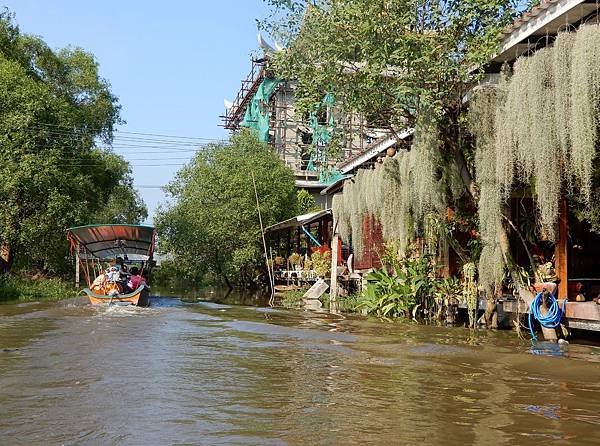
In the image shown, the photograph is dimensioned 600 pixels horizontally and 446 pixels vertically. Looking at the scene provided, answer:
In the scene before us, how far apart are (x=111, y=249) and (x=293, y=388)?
1825 cm

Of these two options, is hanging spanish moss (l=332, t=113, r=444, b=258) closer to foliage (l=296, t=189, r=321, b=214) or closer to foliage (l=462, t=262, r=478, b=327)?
foliage (l=462, t=262, r=478, b=327)

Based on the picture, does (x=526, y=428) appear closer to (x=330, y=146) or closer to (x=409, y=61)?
(x=409, y=61)

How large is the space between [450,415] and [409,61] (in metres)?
7.08

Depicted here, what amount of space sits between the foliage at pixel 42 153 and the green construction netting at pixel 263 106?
360 inches

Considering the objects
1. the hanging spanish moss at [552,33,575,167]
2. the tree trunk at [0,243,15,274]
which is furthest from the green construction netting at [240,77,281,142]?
the hanging spanish moss at [552,33,575,167]

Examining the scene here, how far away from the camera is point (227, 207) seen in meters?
30.2

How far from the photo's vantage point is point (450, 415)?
614 cm

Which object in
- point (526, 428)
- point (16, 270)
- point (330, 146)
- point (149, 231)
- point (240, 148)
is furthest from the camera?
point (240, 148)

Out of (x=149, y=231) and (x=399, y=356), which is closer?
(x=399, y=356)

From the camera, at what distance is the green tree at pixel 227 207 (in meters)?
30.3

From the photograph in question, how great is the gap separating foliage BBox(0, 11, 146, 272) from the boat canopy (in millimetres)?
2190

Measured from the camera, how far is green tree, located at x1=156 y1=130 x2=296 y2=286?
30.3 m

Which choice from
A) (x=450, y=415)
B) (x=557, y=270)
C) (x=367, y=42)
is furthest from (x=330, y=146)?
(x=450, y=415)

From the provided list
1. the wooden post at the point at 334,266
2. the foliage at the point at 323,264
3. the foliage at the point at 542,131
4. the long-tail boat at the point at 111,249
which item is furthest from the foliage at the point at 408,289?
the long-tail boat at the point at 111,249
